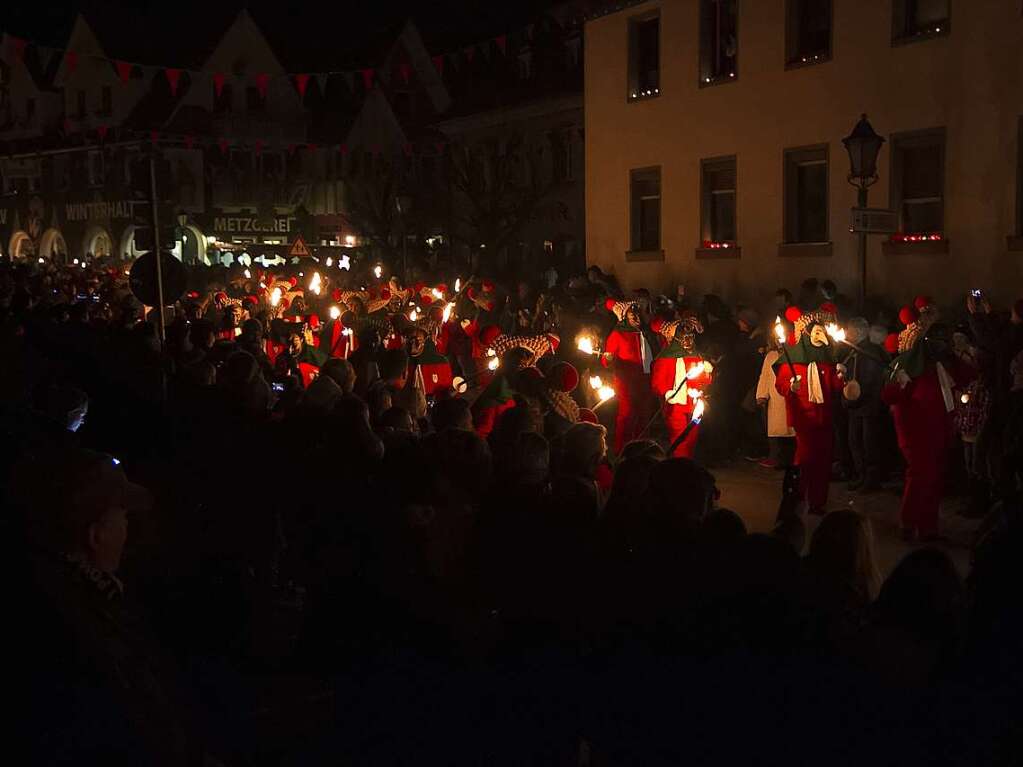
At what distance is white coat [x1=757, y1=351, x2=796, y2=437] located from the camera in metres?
11.8

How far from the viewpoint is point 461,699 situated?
4.55 m

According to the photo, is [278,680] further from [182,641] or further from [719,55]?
[719,55]

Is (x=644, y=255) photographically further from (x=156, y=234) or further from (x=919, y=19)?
(x=156, y=234)

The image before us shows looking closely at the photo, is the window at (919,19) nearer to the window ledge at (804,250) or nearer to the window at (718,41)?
the window ledge at (804,250)

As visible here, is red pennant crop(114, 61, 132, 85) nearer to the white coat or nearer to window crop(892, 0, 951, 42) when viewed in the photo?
window crop(892, 0, 951, 42)

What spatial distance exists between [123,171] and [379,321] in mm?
42782

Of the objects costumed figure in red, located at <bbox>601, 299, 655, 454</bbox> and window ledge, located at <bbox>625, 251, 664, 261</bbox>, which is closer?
costumed figure in red, located at <bbox>601, 299, 655, 454</bbox>

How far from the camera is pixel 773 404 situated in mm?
11875

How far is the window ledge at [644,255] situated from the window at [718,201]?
1275 millimetres

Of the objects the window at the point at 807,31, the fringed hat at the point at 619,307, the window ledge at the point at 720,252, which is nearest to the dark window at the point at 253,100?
the window ledge at the point at 720,252

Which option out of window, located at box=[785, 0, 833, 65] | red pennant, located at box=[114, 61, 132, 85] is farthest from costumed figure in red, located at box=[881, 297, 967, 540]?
red pennant, located at box=[114, 61, 132, 85]

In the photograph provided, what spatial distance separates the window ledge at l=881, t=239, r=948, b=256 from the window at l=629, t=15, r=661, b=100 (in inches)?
269

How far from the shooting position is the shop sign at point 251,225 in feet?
158

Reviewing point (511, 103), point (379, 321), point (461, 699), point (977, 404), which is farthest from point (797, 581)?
point (511, 103)
